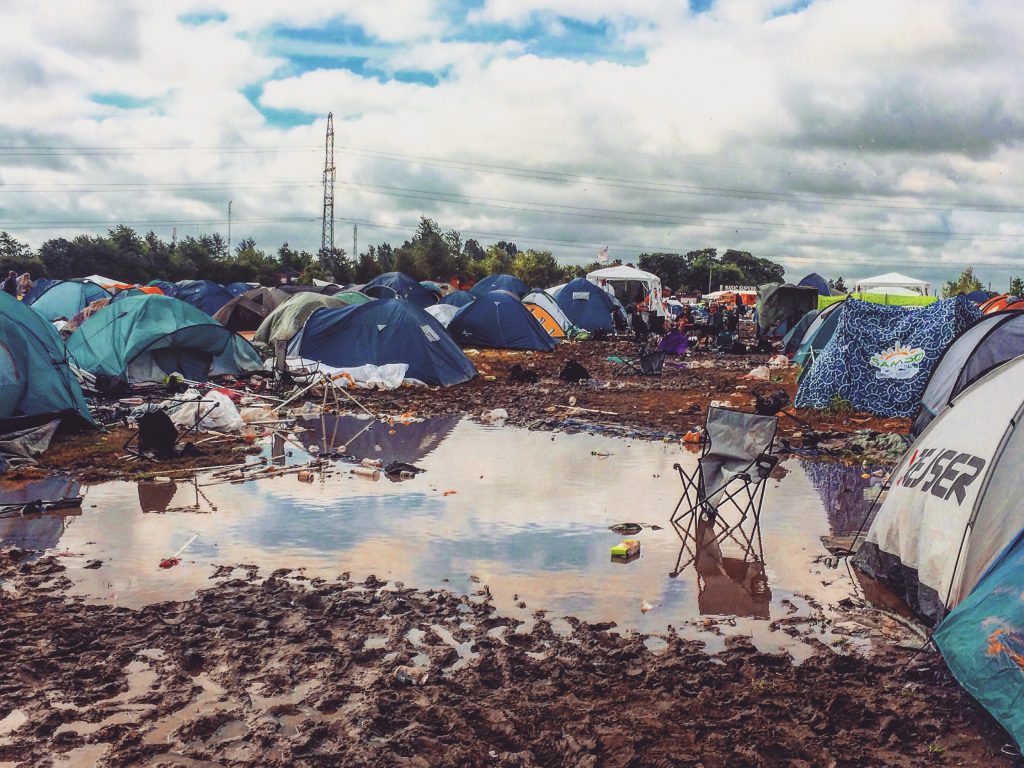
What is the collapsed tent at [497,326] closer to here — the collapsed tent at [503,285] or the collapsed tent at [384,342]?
the collapsed tent at [384,342]

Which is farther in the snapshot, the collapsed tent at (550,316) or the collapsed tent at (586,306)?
the collapsed tent at (586,306)

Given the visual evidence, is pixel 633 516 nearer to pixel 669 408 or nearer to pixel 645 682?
pixel 645 682

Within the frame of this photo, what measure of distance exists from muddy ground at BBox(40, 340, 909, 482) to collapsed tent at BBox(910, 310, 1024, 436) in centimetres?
109

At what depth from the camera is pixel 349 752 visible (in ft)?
12.8

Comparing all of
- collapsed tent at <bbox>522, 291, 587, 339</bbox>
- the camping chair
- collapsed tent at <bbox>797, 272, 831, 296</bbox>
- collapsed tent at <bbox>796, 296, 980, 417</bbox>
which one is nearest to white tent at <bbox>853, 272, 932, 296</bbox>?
collapsed tent at <bbox>797, 272, 831, 296</bbox>

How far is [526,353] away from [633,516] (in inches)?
703

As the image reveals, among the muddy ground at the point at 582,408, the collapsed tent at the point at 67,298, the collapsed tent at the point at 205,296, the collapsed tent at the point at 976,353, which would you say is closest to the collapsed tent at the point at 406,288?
the collapsed tent at the point at 205,296

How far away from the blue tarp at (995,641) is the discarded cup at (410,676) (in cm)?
280

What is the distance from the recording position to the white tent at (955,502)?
16.9 ft

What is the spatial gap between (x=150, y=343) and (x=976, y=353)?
45.0 feet

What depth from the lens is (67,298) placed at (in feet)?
86.0

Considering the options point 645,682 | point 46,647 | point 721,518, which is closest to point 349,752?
point 645,682

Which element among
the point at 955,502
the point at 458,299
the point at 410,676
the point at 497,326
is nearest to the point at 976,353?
the point at 955,502

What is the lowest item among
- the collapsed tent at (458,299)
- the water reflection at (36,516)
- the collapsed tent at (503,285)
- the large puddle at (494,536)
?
the water reflection at (36,516)
